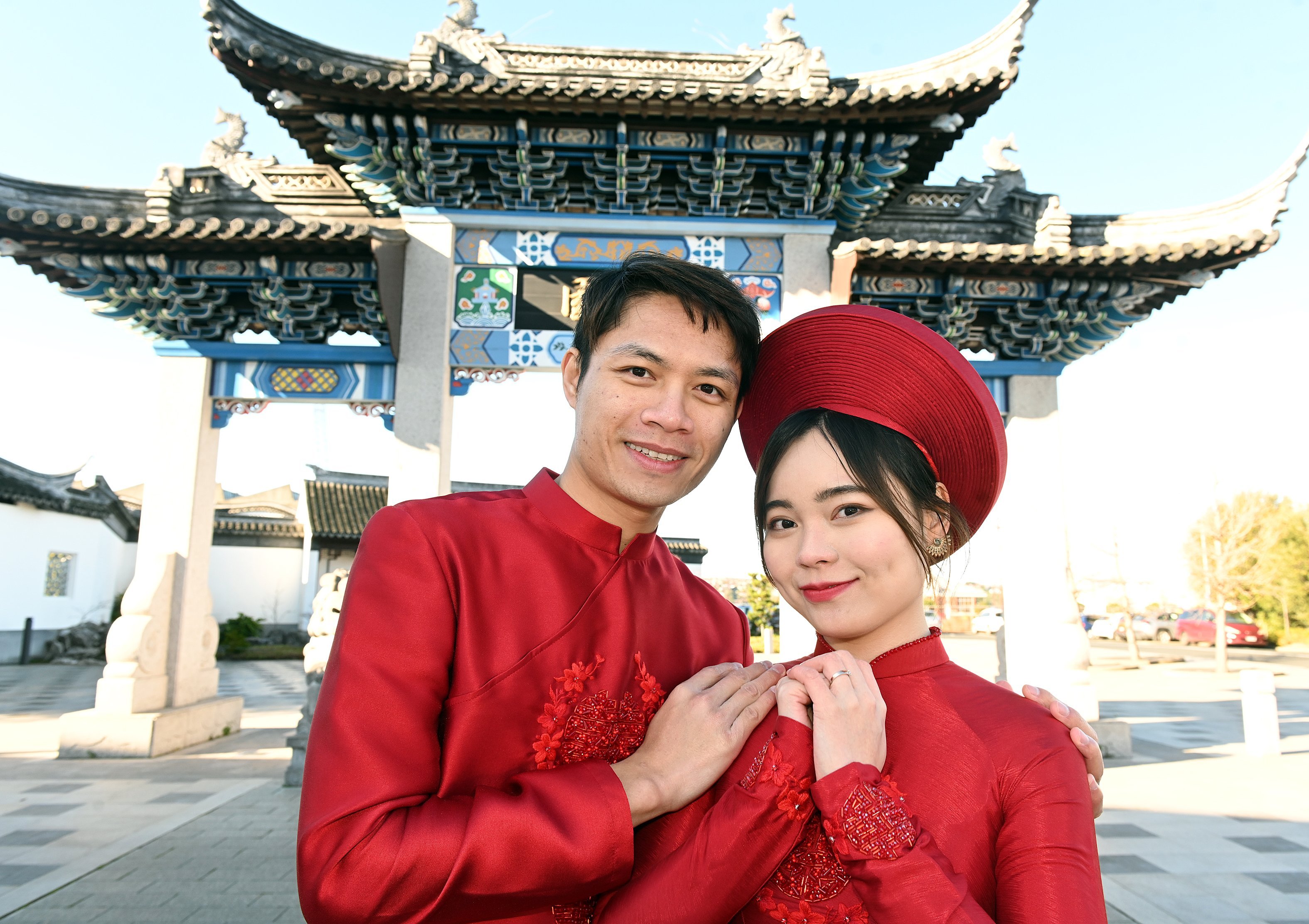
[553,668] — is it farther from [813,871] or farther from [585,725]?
[813,871]

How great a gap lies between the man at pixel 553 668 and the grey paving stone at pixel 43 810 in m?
6.25

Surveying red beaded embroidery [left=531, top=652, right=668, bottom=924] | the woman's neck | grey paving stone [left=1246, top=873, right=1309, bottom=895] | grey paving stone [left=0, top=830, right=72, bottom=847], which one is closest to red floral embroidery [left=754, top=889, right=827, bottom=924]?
red beaded embroidery [left=531, top=652, right=668, bottom=924]

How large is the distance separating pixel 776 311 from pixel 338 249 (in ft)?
12.4

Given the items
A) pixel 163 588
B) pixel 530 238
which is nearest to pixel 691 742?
pixel 530 238

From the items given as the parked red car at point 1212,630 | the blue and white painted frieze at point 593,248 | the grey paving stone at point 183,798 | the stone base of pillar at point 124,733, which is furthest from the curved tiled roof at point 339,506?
the parked red car at point 1212,630

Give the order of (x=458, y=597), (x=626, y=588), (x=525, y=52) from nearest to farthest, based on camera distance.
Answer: (x=458, y=597) → (x=626, y=588) → (x=525, y=52)

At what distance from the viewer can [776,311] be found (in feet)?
23.5

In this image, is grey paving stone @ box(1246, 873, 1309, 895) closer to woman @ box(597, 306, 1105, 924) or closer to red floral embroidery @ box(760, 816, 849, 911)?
woman @ box(597, 306, 1105, 924)

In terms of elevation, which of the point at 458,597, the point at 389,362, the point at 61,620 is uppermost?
the point at 389,362

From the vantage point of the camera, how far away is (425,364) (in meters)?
7.00

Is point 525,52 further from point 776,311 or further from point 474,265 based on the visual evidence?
point 776,311

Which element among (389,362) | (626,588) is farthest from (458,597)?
(389,362)

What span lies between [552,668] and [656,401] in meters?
0.57

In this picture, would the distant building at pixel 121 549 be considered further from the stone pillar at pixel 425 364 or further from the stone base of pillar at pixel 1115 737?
the stone base of pillar at pixel 1115 737
